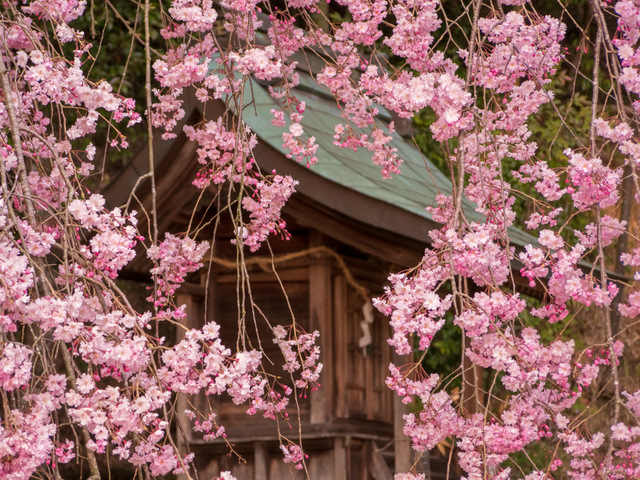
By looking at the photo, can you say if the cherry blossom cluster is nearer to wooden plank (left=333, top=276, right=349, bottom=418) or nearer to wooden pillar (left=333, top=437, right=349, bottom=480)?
wooden plank (left=333, top=276, right=349, bottom=418)

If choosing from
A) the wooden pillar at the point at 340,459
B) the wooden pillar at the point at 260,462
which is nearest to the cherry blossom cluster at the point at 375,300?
the wooden pillar at the point at 340,459

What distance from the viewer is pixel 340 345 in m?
4.83

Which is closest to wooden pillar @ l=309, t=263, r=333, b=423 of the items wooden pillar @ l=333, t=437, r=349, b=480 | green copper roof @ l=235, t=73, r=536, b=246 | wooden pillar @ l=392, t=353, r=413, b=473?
wooden pillar @ l=333, t=437, r=349, b=480

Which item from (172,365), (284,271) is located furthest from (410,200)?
(172,365)

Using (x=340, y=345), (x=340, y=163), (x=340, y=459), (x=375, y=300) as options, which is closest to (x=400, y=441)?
(x=340, y=459)

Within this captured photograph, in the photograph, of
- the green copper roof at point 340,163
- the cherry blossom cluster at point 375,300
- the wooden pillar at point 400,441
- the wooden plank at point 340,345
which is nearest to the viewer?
the cherry blossom cluster at point 375,300

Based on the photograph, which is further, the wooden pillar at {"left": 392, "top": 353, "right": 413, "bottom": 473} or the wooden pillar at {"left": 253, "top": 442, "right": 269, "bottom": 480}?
the wooden pillar at {"left": 253, "top": 442, "right": 269, "bottom": 480}

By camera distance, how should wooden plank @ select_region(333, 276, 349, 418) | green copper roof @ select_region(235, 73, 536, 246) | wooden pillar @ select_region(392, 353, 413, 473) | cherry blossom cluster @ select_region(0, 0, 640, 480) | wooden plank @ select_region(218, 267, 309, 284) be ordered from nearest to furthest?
cherry blossom cluster @ select_region(0, 0, 640, 480)
green copper roof @ select_region(235, 73, 536, 246)
wooden pillar @ select_region(392, 353, 413, 473)
wooden plank @ select_region(333, 276, 349, 418)
wooden plank @ select_region(218, 267, 309, 284)

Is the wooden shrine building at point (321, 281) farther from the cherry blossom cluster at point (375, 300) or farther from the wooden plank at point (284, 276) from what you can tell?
the cherry blossom cluster at point (375, 300)

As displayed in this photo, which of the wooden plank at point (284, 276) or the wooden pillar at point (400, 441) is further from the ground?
the wooden plank at point (284, 276)

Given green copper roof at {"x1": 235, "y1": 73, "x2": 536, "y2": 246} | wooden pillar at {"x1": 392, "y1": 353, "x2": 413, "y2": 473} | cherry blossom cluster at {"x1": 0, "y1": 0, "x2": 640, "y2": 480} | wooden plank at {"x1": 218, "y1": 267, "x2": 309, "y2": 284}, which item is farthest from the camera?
wooden plank at {"x1": 218, "y1": 267, "x2": 309, "y2": 284}

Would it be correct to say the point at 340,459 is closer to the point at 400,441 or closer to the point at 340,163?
the point at 400,441

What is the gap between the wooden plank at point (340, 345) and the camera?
4785 millimetres

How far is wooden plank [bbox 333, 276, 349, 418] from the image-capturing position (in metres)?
4.79
